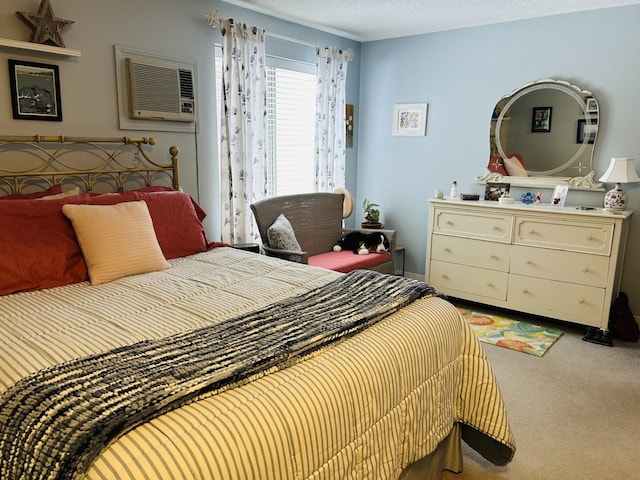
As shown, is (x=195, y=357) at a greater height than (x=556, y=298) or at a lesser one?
greater

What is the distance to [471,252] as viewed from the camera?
4.01m

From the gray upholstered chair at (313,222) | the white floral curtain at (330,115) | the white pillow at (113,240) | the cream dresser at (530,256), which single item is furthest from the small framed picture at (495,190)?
the white pillow at (113,240)

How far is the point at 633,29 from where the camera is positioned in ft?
11.5

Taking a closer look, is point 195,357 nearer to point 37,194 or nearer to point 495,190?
point 37,194

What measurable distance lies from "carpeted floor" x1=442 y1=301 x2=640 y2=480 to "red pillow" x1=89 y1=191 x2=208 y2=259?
184 centimetres

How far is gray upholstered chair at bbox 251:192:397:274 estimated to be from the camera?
A: 360 cm

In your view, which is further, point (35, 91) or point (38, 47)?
point (35, 91)

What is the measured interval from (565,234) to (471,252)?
0.74 meters

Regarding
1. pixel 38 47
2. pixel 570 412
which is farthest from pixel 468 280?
pixel 38 47

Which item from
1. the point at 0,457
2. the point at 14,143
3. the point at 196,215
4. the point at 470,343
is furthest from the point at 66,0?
the point at 470,343

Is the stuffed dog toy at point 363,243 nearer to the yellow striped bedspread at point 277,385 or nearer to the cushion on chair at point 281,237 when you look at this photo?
the cushion on chair at point 281,237

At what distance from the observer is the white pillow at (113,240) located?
227 centimetres

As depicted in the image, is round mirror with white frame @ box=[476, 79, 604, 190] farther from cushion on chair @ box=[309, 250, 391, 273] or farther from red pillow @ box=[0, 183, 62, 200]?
red pillow @ box=[0, 183, 62, 200]

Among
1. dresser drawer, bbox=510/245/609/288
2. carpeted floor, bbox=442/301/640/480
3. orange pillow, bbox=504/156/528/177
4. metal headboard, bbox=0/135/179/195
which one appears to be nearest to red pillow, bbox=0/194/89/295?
metal headboard, bbox=0/135/179/195
